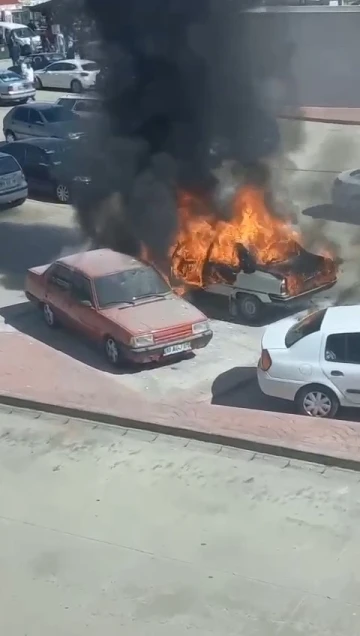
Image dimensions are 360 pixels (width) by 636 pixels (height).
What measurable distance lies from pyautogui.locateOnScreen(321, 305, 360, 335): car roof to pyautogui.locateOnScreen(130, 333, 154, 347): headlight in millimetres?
2193

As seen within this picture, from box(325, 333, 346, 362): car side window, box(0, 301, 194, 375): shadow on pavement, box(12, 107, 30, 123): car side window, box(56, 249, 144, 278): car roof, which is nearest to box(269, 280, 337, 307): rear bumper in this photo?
box(0, 301, 194, 375): shadow on pavement

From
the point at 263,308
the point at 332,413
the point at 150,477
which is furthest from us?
the point at 263,308

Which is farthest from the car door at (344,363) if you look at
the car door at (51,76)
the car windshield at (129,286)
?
the car door at (51,76)

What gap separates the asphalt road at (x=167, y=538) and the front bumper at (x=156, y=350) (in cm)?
257

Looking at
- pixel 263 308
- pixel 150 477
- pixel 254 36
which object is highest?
pixel 254 36

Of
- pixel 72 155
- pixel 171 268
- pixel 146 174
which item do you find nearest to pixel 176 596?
pixel 171 268

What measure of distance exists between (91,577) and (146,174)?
31.1 feet

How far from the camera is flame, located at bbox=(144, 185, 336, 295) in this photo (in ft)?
43.8

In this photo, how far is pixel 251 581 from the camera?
661cm

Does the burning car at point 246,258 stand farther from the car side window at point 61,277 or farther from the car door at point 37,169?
the car door at point 37,169

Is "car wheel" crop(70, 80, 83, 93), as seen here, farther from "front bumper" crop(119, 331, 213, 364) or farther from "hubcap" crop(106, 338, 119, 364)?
"front bumper" crop(119, 331, 213, 364)

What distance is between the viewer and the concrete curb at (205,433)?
807 cm

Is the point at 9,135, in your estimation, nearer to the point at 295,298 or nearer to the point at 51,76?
the point at 51,76

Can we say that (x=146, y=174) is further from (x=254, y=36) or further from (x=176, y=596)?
(x=176, y=596)
